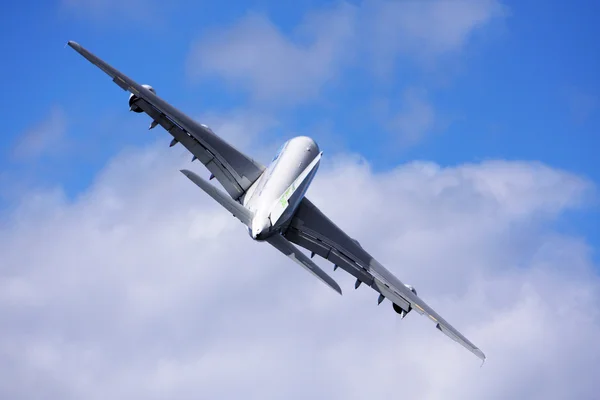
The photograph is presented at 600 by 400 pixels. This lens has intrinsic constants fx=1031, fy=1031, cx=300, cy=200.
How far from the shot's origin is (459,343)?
8119 centimetres

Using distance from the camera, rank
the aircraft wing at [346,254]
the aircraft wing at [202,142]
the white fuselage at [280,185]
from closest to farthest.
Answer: the white fuselage at [280,185]
the aircraft wing at [202,142]
the aircraft wing at [346,254]

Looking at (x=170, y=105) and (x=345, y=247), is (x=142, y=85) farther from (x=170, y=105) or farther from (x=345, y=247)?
(x=345, y=247)

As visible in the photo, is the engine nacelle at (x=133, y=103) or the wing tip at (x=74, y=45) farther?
the engine nacelle at (x=133, y=103)

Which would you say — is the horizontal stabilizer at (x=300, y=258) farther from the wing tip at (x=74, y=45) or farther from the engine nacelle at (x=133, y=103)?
the wing tip at (x=74, y=45)

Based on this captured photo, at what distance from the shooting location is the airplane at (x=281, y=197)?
242 ft

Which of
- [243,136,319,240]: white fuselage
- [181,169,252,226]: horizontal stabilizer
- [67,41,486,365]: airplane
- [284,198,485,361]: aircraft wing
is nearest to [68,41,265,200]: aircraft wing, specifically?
[67,41,486,365]: airplane

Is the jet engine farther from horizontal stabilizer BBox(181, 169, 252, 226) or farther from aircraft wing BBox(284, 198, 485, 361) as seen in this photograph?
horizontal stabilizer BBox(181, 169, 252, 226)

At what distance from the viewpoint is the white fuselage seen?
73.3 meters

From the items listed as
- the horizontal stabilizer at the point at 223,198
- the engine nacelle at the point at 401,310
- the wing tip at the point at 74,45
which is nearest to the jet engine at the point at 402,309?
the engine nacelle at the point at 401,310

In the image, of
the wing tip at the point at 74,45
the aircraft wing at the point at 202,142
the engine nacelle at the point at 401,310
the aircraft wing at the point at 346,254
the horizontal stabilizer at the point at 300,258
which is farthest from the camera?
the engine nacelle at the point at 401,310

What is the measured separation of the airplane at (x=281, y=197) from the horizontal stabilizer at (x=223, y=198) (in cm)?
9

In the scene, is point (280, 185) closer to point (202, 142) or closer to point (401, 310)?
point (202, 142)

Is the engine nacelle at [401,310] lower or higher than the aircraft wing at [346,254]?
lower

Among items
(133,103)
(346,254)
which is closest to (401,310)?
(346,254)
